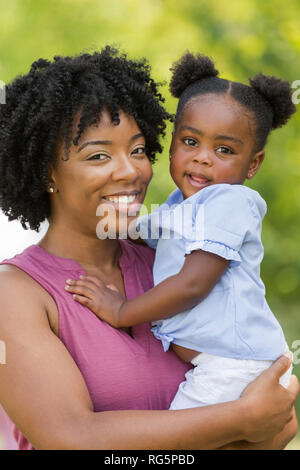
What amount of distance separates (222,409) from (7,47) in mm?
3579

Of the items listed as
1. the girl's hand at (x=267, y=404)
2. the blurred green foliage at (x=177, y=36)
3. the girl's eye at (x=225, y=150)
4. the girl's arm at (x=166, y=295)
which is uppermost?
the blurred green foliage at (x=177, y=36)

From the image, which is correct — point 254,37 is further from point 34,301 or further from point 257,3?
point 34,301

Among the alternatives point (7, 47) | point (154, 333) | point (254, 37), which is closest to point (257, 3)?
point (254, 37)

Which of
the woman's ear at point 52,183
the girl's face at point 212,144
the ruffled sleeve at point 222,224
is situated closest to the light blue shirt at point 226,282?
the ruffled sleeve at point 222,224

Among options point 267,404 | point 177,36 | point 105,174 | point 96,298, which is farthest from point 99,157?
point 177,36

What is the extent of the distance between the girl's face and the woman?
0.14 meters

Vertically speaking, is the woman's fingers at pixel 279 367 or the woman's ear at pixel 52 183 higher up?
the woman's ear at pixel 52 183

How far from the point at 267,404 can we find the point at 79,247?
2.69 ft

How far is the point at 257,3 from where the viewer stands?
15.8ft

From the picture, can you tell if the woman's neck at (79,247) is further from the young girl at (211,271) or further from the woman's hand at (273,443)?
the woman's hand at (273,443)

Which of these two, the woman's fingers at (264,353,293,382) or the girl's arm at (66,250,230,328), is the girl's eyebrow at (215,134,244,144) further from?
the woman's fingers at (264,353,293,382)

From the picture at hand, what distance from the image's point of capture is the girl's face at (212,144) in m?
2.28

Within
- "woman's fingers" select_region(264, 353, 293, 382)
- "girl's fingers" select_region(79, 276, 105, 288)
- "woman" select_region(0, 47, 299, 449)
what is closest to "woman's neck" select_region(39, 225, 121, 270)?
"woman" select_region(0, 47, 299, 449)

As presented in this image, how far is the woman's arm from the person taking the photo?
1.81m
